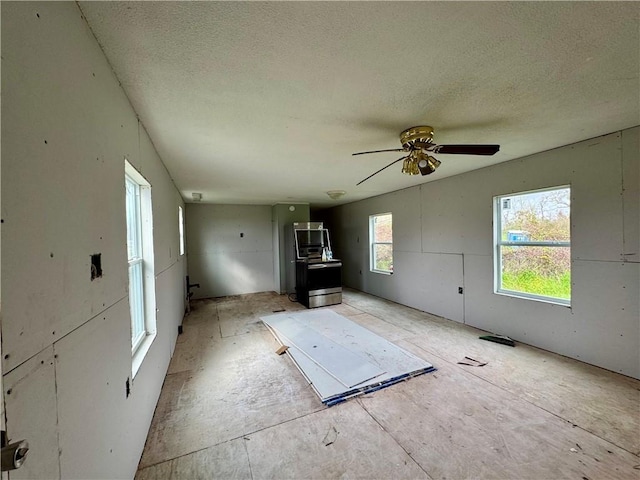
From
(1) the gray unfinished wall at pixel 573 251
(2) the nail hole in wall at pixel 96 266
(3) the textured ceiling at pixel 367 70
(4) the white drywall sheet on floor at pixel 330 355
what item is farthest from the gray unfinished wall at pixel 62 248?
(1) the gray unfinished wall at pixel 573 251

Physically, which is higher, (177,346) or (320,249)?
(320,249)

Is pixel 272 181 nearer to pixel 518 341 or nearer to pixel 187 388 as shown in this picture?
pixel 187 388

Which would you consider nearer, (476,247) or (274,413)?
(274,413)

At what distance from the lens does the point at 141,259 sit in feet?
7.20

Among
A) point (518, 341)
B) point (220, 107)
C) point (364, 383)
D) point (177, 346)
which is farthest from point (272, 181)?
point (518, 341)

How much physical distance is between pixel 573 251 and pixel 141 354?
425cm

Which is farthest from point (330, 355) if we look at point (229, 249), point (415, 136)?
point (229, 249)

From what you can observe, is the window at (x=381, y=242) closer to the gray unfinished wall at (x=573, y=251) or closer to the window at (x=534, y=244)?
the gray unfinished wall at (x=573, y=251)

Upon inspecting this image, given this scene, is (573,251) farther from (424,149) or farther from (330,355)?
(330,355)

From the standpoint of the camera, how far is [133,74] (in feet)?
4.78

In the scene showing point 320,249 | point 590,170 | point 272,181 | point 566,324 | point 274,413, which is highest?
point 272,181

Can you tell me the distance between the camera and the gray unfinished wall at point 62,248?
689 millimetres

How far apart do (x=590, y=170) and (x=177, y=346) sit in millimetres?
5294

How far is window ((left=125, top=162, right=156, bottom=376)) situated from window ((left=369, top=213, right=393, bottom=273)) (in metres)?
4.63
